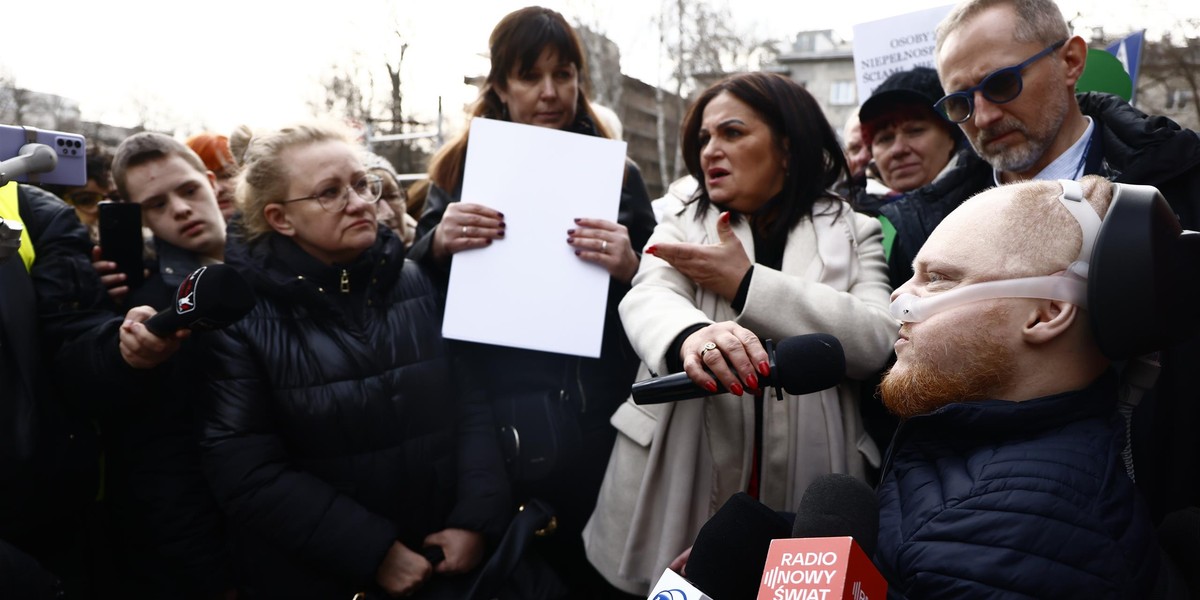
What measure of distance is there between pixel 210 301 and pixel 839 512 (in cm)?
166

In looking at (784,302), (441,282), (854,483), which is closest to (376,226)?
(441,282)

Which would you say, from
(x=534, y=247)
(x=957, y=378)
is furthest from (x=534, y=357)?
(x=957, y=378)

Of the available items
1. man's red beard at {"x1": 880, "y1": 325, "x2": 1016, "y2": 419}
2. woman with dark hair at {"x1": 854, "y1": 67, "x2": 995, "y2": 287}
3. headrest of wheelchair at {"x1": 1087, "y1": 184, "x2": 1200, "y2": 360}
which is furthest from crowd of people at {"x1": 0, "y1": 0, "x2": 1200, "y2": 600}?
woman with dark hair at {"x1": 854, "y1": 67, "x2": 995, "y2": 287}

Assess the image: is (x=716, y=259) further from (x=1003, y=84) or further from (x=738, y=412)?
(x=1003, y=84)

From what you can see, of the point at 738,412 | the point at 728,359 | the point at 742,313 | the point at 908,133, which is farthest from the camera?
the point at 908,133

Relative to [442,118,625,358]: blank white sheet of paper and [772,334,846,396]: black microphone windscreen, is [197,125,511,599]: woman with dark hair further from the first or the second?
[772,334,846,396]: black microphone windscreen

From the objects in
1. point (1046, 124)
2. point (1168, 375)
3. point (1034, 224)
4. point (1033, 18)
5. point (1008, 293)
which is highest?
point (1033, 18)

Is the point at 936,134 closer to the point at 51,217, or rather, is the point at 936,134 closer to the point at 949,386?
the point at 949,386

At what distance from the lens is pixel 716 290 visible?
2.25m

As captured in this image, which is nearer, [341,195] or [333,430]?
[333,430]

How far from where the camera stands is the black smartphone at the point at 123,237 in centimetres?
281

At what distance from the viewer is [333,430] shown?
249 centimetres

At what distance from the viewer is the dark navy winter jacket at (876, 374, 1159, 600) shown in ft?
4.19

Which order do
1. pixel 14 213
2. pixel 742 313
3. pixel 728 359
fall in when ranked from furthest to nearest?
1. pixel 14 213
2. pixel 742 313
3. pixel 728 359
